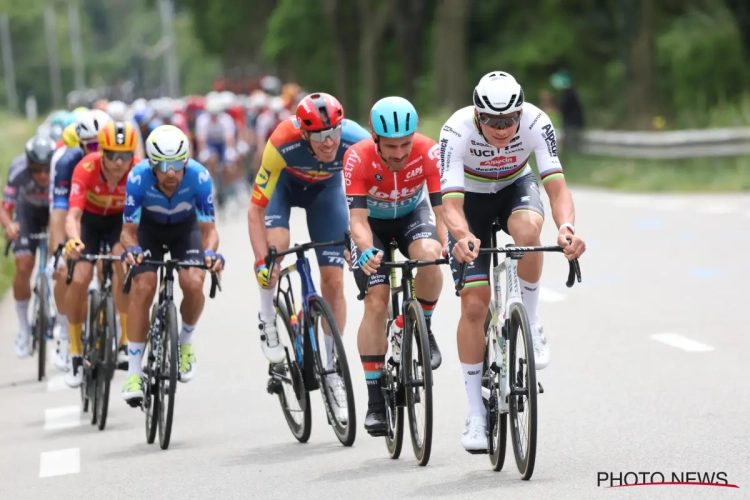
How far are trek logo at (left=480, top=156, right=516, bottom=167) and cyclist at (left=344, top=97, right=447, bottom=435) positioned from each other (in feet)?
1.35

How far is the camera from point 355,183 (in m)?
8.80

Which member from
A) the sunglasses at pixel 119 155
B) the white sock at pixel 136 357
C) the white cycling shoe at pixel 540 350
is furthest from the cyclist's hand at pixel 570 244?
the sunglasses at pixel 119 155

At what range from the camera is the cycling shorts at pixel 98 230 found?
1233cm

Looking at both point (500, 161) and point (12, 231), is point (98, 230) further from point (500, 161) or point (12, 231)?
point (500, 161)

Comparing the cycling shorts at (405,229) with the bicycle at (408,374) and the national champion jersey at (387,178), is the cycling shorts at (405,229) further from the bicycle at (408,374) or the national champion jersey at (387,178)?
the bicycle at (408,374)

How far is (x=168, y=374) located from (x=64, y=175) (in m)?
3.05

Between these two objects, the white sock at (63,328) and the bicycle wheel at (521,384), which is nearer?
the bicycle wheel at (521,384)

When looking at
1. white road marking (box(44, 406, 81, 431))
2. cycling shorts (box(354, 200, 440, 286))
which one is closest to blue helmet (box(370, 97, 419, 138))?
cycling shorts (box(354, 200, 440, 286))

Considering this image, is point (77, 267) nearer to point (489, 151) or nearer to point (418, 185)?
point (418, 185)

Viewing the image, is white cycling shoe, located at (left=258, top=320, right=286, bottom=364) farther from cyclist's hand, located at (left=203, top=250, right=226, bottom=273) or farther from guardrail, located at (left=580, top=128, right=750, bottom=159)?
guardrail, located at (left=580, top=128, right=750, bottom=159)

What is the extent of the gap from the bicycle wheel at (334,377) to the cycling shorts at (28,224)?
17.4ft

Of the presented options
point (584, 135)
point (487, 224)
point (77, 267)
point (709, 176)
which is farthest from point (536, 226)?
point (584, 135)

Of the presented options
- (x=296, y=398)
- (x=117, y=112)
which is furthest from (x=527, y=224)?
(x=117, y=112)

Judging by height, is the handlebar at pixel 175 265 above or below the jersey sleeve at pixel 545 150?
below
